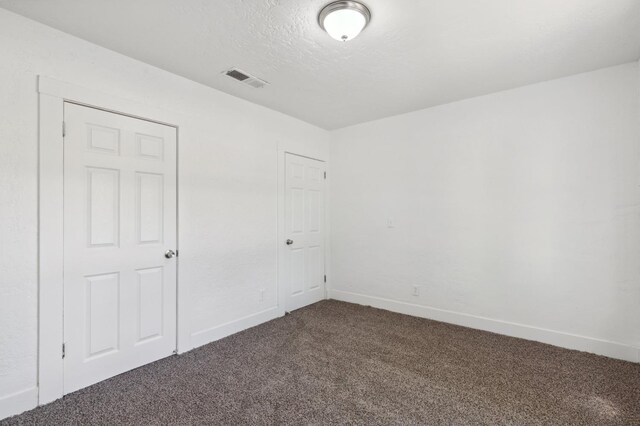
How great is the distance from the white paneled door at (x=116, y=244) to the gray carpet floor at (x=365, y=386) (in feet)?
0.80

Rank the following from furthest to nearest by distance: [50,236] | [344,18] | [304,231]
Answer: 1. [304,231]
2. [50,236]
3. [344,18]

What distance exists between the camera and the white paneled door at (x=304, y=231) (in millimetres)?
3963

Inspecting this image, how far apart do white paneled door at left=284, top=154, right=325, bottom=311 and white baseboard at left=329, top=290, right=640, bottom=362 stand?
2.12 feet

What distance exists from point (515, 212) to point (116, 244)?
3.70m

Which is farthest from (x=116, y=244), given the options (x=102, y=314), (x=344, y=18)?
(x=344, y=18)

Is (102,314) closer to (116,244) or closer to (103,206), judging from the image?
(116,244)

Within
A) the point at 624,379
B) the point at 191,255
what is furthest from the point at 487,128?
the point at 191,255

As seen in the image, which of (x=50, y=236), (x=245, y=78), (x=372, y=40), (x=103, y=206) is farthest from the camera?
(x=245, y=78)

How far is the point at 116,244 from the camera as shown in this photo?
242 cm

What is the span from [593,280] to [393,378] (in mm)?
2071

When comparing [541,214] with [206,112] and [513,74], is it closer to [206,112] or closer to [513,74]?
[513,74]

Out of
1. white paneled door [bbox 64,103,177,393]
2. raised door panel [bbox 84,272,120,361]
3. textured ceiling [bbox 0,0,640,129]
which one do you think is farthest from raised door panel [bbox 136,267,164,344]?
textured ceiling [bbox 0,0,640,129]

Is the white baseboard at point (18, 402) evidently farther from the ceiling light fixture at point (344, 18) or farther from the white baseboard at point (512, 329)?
Answer: the white baseboard at point (512, 329)

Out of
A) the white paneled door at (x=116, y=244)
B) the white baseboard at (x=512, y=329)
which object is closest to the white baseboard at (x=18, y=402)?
the white paneled door at (x=116, y=244)
